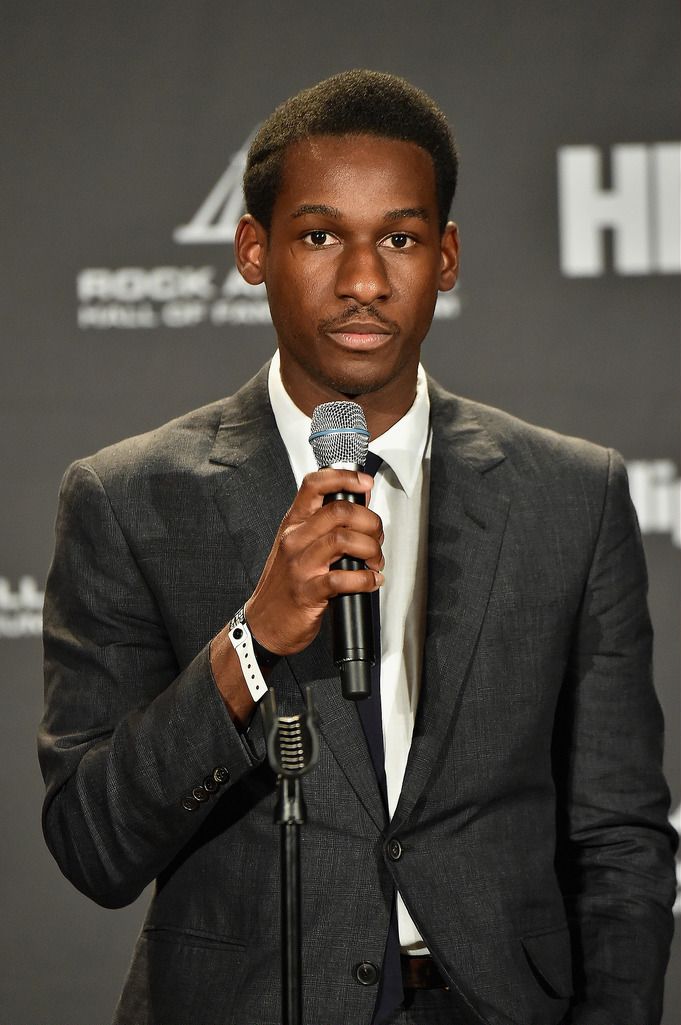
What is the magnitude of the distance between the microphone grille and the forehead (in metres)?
0.42

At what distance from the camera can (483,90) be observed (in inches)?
119

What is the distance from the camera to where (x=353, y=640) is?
132cm

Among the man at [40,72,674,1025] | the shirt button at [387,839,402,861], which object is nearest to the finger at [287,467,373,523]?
the man at [40,72,674,1025]

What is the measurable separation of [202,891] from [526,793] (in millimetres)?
499

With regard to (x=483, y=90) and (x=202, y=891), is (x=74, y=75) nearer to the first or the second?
(x=483, y=90)

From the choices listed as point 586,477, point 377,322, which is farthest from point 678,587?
point 377,322

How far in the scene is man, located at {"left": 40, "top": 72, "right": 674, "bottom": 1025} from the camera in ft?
5.61

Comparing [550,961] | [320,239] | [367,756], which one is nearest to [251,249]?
[320,239]

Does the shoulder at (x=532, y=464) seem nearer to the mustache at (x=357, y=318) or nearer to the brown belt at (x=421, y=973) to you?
the mustache at (x=357, y=318)

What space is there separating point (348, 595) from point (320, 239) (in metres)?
0.65

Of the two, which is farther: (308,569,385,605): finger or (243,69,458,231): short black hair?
(243,69,458,231): short black hair

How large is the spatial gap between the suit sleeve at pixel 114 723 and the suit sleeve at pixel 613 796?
573 mm

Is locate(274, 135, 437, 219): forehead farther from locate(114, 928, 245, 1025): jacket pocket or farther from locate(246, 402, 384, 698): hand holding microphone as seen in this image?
locate(114, 928, 245, 1025): jacket pocket

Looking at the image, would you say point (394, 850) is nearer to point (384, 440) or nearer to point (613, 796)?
point (613, 796)
